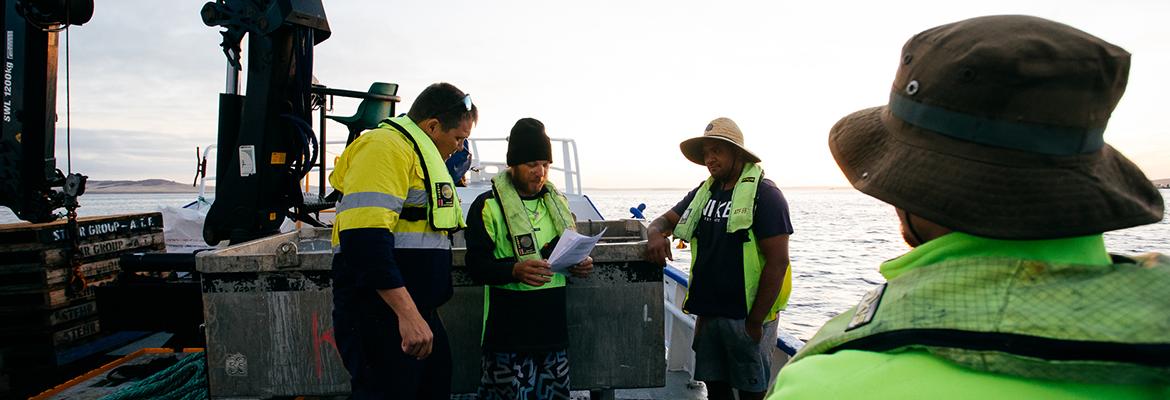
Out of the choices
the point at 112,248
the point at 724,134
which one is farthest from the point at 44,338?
the point at 724,134

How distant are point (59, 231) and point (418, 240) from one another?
4695mm

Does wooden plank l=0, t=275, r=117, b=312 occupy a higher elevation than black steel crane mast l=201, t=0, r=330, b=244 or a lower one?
lower

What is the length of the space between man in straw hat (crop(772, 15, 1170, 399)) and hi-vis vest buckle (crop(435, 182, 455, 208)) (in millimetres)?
1955

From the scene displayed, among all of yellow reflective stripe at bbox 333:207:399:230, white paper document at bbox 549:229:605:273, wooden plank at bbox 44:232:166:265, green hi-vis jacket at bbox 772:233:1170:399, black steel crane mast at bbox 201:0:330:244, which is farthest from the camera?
wooden plank at bbox 44:232:166:265

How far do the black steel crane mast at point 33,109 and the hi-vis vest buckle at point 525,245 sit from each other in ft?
15.6

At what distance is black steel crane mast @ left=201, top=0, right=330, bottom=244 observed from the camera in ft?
14.8

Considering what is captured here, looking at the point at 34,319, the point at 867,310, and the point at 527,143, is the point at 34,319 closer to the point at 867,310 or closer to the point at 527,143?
the point at 527,143

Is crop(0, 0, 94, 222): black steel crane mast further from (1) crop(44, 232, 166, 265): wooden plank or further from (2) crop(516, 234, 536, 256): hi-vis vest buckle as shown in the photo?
(2) crop(516, 234, 536, 256): hi-vis vest buckle

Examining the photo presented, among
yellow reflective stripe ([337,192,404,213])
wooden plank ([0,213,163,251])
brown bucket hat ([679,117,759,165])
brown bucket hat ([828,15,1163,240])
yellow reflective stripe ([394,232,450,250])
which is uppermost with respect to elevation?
brown bucket hat ([679,117,759,165])

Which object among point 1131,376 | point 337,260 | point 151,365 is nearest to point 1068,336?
point 1131,376

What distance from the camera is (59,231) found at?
5.22 m

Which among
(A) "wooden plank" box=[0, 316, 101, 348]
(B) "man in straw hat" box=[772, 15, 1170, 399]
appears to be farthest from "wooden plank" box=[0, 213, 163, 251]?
(B) "man in straw hat" box=[772, 15, 1170, 399]

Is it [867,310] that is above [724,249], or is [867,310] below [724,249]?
above

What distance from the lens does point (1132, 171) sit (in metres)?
0.88
